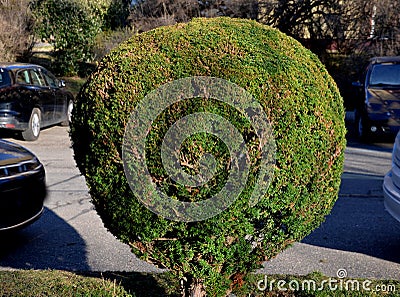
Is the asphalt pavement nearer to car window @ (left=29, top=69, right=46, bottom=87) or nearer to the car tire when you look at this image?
the car tire

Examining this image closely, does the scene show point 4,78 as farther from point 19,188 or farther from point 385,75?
point 385,75

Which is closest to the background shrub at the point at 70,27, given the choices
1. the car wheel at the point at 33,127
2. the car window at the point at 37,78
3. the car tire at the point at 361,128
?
the car window at the point at 37,78

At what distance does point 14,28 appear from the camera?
765 inches

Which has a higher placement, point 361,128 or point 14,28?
point 14,28

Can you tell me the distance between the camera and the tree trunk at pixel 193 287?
3791mm

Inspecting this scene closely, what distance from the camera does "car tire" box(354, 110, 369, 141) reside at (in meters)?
12.9

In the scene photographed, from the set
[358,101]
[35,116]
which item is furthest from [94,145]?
[358,101]

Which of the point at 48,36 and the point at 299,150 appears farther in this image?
the point at 48,36

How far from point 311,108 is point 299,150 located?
267mm

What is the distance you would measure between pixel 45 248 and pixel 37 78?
8.57 metres

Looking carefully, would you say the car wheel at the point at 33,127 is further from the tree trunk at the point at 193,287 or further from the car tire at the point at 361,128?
the tree trunk at the point at 193,287

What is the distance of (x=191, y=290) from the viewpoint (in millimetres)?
3840

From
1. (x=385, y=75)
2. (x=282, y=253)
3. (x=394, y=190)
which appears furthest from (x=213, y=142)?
(x=385, y=75)

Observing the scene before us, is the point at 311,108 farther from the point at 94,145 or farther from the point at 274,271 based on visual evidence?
the point at 274,271
